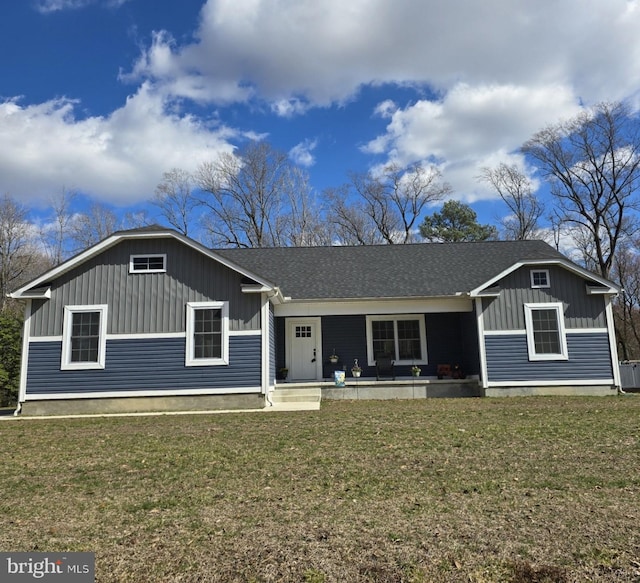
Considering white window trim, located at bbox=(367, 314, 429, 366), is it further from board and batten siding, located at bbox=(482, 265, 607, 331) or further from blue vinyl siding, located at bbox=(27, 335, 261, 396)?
blue vinyl siding, located at bbox=(27, 335, 261, 396)

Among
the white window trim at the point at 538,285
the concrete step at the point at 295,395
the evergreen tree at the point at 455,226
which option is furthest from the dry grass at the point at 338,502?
the evergreen tree at the point at 455,226

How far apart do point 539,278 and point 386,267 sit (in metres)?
5.17

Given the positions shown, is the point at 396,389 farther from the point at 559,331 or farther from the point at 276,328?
the point at 559,331

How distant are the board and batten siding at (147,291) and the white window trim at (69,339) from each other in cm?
13

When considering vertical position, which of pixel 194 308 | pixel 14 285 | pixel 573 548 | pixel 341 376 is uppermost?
pixel 14 285

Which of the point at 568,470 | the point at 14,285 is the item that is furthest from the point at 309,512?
the point at 14,285

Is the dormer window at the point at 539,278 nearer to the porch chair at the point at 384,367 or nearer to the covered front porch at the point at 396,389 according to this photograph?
the covered front porch at the point at 396,389

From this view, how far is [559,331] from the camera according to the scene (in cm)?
1510

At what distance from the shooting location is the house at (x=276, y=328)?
543 inches

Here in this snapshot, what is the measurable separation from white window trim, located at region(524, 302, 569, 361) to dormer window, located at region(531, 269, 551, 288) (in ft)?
1.99

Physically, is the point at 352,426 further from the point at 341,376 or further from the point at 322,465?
the point at 341,376

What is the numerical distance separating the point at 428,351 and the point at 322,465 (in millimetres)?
11131

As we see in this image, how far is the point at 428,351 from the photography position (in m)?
17.0

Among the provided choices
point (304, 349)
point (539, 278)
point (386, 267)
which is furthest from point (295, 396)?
point (539, 278)
